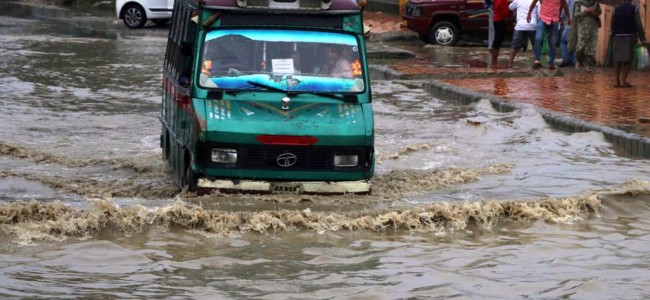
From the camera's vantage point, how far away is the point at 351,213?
1134cm

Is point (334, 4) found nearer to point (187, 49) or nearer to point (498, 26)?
point (187, 49)

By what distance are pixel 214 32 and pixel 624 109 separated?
27.4ft

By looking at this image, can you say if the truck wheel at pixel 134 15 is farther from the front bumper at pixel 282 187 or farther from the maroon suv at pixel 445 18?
the front bumper at pixel 282 187

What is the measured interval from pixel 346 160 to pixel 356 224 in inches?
31.5

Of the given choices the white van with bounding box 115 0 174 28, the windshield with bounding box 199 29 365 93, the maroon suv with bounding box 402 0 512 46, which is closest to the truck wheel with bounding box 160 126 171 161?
the windshield with bounding box 199 29 365 93

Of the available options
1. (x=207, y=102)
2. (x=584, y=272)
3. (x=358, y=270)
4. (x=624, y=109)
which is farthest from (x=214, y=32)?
(x=624, y=109)

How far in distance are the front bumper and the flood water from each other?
70 mm

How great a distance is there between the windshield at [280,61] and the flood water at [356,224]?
107 cm

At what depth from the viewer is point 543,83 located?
22.4m

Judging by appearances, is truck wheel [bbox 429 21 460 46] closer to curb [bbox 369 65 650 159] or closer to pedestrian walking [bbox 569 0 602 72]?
curb [bbox 369 65 650 159]

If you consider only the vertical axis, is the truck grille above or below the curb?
above

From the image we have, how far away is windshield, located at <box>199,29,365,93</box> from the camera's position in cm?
1195

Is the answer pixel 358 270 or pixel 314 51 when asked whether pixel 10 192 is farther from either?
pixel 358 270

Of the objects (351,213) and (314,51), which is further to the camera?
(314,51)
